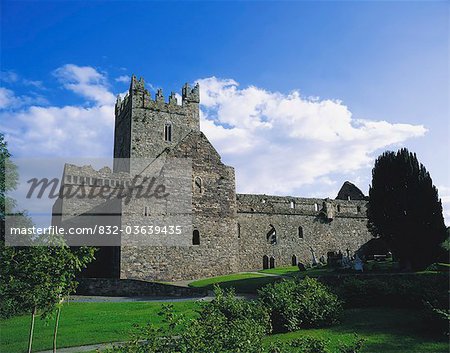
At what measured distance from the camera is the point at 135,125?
135ft

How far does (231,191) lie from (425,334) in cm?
1884

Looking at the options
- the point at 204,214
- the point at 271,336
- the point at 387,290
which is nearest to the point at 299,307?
the point at 271,336

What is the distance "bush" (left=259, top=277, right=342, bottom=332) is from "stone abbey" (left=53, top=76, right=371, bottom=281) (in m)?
12.8

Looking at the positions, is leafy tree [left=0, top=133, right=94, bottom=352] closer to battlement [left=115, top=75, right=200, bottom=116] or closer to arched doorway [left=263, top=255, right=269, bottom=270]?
arched doorway [left=263, top=255, right=269, bottom=270]

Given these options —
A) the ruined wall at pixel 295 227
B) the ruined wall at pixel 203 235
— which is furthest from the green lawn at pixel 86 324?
the ruined wall at pixel 295 227

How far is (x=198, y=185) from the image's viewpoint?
1049 inches

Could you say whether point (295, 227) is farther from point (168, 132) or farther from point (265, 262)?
point (168, 132)

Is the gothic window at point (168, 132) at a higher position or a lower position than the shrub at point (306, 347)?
higher

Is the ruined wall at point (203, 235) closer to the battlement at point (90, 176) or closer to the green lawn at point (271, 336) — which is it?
the battlement at point (90, 176)

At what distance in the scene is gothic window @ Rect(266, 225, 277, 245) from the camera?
115ft

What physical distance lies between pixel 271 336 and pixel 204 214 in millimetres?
15922

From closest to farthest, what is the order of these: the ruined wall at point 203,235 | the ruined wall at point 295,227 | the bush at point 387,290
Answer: the bush at point 387,290, the ruined wall at point 203,235, the ruined wall at point 295,227

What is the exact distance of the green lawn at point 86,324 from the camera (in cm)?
1070

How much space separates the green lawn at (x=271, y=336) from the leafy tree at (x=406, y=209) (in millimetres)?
15608
